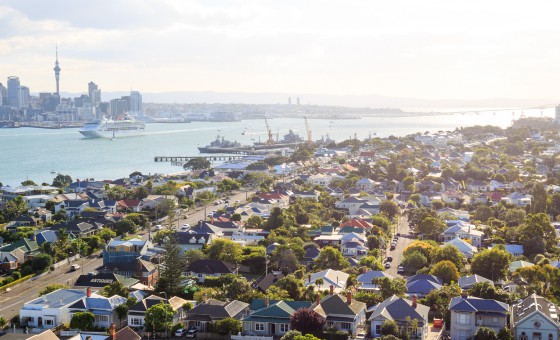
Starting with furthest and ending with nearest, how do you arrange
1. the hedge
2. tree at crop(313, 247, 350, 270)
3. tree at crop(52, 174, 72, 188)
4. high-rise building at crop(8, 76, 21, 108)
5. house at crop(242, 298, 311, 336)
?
1. high-rise building at crop(8, 76, 21, 108)
2. tree at crop(52, 174, 72, 188)
3. tree at crop(313, 247, 350, 270)
4. the hedge
5. house at crop(242, 298, 311, 336)

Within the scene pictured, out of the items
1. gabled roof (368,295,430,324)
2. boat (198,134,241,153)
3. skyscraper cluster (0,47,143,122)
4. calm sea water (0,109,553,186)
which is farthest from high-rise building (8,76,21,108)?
gabled roof (368,295,430,324)

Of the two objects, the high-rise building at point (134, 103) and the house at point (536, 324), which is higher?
the high-rise building at point (134, 103)

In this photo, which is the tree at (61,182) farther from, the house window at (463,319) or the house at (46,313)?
the house window at (463,319)

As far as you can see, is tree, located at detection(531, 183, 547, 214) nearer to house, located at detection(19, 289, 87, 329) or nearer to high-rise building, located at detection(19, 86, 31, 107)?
house, located at detection(19, 289, 87, 329)

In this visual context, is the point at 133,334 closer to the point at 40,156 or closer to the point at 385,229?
the point at 385,229

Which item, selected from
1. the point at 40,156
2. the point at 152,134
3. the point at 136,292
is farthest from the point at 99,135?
the point at 136,292

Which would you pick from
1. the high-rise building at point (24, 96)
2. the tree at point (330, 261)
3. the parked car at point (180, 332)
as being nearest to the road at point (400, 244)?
the tree at point (330, 261)
